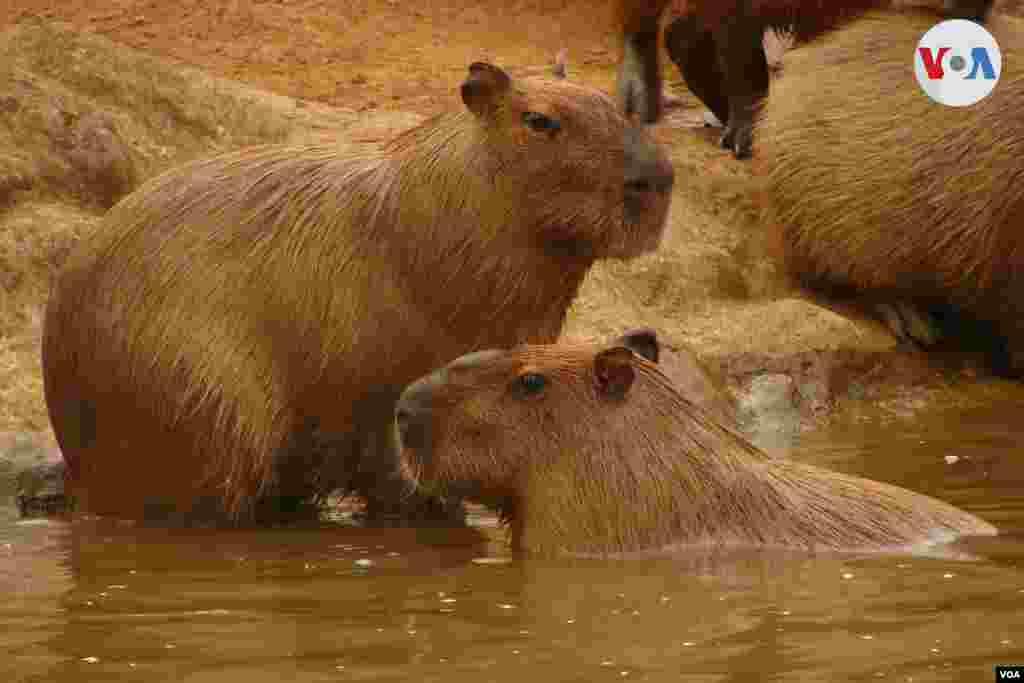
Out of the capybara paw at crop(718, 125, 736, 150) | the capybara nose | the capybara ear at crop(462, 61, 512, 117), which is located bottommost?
the capybara nose

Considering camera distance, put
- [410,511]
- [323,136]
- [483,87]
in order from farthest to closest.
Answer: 1. [323,136]
2. [410,511]
3. [483,87]

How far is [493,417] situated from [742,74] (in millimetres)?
4535

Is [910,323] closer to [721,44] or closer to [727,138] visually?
[727,138]

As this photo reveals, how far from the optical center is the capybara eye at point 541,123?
6.06 metres

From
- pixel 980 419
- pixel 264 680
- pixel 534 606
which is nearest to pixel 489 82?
pixel 534 606

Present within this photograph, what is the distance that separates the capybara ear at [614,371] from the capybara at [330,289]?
385 mm

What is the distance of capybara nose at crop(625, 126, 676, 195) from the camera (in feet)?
19.7

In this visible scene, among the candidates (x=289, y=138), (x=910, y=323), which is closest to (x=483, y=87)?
(x=289, y=138)

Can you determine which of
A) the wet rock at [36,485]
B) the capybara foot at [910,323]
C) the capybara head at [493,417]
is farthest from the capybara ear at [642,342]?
the capybara foot at [910,323]

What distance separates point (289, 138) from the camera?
30.3 feet

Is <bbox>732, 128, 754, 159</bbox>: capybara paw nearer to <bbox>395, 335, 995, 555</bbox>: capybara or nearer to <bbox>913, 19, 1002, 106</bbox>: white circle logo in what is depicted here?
<bbox>913, 19, 1002, 106</bbox>: white circle logo

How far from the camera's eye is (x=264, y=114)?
9414 millimetres

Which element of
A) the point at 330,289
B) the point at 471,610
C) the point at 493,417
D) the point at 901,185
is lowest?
the point at 471,610

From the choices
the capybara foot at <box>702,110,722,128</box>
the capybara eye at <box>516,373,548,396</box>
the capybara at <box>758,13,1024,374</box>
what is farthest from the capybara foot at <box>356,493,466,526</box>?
the capybara foot at <box>702,110,722,128</box>
